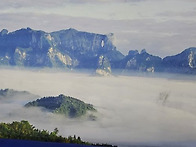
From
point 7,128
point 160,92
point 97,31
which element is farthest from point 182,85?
point 7,128

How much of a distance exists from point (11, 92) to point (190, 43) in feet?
12.2

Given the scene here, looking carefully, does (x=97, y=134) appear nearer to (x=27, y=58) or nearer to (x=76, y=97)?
(x=76, y=97)

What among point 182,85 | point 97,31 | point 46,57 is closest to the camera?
point 182,85

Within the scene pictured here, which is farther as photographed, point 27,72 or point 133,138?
point 27,72

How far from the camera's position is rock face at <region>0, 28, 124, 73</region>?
34.1 feet

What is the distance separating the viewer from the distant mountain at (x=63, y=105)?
10.3m

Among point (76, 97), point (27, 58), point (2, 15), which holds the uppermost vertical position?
point (2, 15)

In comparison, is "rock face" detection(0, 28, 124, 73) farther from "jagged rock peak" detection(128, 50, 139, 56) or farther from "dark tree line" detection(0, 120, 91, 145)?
"dark tree line" detection(0, 120, 91, 145)

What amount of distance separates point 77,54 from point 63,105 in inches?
45.4

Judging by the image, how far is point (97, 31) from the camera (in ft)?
33.4

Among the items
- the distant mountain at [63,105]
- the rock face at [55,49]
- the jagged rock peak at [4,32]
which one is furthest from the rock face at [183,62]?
the jagged rock peak at [4,32]

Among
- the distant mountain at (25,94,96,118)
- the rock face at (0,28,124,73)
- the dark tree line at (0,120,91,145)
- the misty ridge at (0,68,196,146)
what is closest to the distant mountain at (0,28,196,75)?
the rock face at (0,28,124,73)

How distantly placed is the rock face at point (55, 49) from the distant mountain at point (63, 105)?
0.67 m

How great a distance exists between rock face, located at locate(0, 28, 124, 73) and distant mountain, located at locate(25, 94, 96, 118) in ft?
2.21
